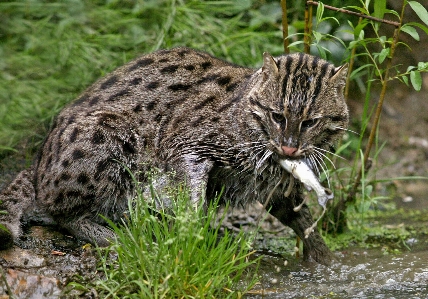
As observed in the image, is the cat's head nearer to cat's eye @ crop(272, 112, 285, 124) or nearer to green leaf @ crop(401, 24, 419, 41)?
cat's eye @ crop(272, 112, 285, 124)

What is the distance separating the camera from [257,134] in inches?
243

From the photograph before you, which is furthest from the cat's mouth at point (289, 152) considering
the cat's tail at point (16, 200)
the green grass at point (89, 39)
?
the green grass at point (89, 39)

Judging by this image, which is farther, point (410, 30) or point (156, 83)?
point (156, 83)

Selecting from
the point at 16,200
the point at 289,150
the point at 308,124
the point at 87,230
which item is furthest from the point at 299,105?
the point at 16,200

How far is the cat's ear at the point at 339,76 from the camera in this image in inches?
241

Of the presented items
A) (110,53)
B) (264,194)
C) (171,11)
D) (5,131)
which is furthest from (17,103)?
(264,194)

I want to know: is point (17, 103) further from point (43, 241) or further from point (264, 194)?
point (264, 194)

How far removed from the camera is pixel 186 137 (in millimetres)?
6547

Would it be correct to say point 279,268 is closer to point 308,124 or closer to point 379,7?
point 308,124

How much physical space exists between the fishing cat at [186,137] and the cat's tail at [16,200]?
11 mm

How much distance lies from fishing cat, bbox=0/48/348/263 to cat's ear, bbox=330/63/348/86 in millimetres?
13

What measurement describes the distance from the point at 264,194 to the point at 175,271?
1888mm

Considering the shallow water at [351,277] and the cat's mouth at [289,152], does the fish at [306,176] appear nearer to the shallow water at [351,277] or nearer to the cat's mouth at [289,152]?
the cat's mouth at [289,152]

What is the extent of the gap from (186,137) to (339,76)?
1.55 metres
